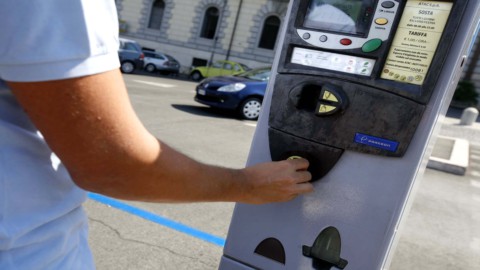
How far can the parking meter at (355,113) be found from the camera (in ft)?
3.50

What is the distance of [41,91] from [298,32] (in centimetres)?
81

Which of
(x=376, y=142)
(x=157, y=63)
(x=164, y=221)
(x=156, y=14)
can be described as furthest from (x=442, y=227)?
(x=156, y=14)

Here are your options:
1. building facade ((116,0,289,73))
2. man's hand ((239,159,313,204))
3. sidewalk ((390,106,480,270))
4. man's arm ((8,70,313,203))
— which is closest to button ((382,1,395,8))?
man's hand ((239,159,313,204))

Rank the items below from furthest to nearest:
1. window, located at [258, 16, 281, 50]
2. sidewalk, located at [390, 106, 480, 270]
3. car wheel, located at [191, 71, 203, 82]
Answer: window, located at [258, 16, 281, 50]
car wheel, located at [191, 71, 203, 82]
sidewalk, located at [390, 106, 480, 270]

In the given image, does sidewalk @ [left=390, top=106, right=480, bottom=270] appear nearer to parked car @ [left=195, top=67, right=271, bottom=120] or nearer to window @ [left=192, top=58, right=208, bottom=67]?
parked car @ [left=195, top=67, right=271, bottom=120]

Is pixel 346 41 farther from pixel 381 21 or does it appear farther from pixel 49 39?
pixel 49 39

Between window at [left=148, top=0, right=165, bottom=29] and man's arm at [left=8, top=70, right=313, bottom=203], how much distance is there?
80.0ft

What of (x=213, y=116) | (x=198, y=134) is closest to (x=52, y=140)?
(x=198, y=134)

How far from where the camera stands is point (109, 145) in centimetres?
66

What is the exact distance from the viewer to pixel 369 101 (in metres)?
1.11

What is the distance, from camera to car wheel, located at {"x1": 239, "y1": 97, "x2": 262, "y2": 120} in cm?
760

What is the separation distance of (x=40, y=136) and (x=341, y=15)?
2.83ft

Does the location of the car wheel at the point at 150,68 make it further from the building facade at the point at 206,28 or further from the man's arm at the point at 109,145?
the man's arm at the point at 109,145

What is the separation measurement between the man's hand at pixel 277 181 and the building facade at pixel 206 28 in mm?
20286
